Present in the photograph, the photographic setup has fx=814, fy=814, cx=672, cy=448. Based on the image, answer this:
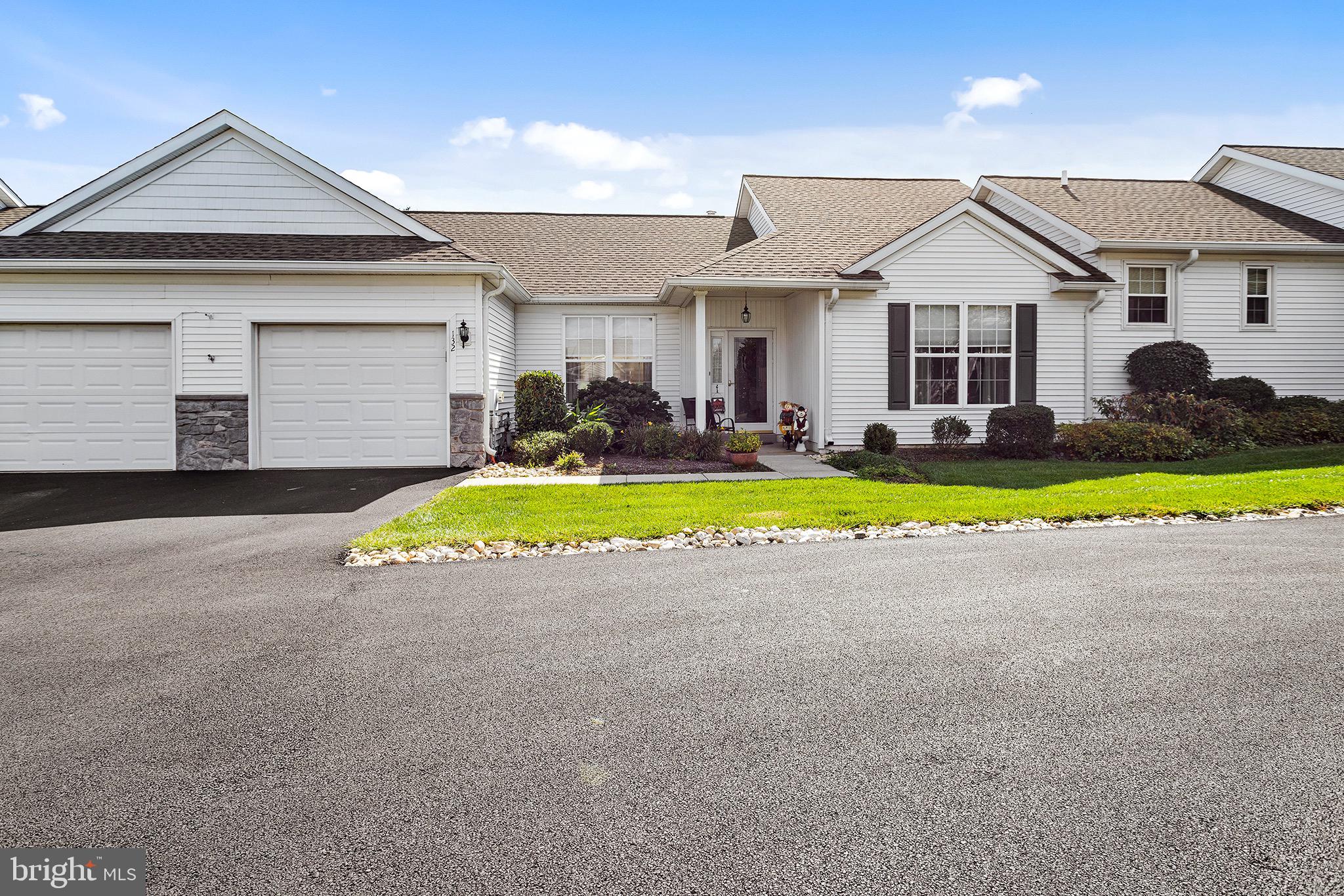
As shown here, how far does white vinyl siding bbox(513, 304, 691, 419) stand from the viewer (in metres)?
16.1

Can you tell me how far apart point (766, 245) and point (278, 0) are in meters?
8.35

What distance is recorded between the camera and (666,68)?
14211 millimetres

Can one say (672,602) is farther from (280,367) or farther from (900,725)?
(280,367)

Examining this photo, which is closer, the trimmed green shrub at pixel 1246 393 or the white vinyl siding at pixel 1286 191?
the trimmed green shrub at pixel 1246 393

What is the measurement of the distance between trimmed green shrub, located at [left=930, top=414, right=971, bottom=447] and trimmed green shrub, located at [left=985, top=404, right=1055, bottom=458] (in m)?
0.42

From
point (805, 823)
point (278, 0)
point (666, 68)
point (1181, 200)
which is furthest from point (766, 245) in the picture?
point (805, 823)

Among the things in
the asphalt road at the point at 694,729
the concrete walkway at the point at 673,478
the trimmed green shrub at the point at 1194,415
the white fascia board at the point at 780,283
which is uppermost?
the white fascia board at the point at 780,283

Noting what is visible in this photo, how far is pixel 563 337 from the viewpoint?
16188 mm

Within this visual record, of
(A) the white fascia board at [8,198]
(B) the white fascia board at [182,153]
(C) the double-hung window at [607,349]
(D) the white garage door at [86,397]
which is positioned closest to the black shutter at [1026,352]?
(C) the double-hung window at [607,349]

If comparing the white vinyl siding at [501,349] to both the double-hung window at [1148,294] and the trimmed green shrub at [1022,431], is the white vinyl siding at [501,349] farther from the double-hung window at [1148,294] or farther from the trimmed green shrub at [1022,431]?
the double-hung window at [1148,294]

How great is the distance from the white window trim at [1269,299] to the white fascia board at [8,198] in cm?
2436

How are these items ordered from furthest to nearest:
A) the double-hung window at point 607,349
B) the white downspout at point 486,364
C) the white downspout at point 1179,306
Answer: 1. the double-hung window at point 607,349
2. the white downspout at point 1179,306
3. the white downspout at point 486,364

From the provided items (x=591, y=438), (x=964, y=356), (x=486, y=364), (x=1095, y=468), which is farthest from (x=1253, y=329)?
(x=486, y=364)

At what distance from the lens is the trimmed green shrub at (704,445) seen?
12.9 meters
